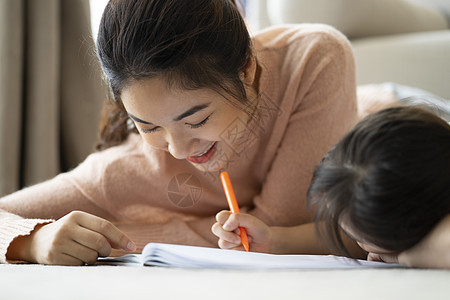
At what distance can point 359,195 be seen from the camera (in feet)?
1.83

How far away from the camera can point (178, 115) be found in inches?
28.6

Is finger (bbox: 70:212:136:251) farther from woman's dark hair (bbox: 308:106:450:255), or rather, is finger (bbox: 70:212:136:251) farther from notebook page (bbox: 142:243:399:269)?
woman's dark hair (bbox: 308:106:450:255)

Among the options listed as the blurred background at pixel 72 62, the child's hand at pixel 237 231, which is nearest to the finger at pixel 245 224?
the child's hand at pixel 237 231

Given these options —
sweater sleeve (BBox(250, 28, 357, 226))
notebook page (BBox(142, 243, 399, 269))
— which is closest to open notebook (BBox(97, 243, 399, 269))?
notebook page (BBox(142, 243, 399, 269))

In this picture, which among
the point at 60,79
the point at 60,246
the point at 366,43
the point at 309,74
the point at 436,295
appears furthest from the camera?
the point at 366,43

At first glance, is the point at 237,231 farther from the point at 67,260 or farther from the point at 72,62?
the point at 72,62

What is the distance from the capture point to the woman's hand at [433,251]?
0.54 metres

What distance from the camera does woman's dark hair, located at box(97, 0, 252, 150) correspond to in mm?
684

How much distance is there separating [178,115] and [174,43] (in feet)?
0.34

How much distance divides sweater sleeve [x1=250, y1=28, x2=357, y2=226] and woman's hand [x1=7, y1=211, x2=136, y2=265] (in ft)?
1.21

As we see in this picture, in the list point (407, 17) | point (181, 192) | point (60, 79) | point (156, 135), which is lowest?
point (181, 192)

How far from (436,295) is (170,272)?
0.88ft

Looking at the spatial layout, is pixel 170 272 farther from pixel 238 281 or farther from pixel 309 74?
pixel 309 74

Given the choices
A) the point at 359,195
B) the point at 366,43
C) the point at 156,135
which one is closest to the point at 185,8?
the point at 156,135
